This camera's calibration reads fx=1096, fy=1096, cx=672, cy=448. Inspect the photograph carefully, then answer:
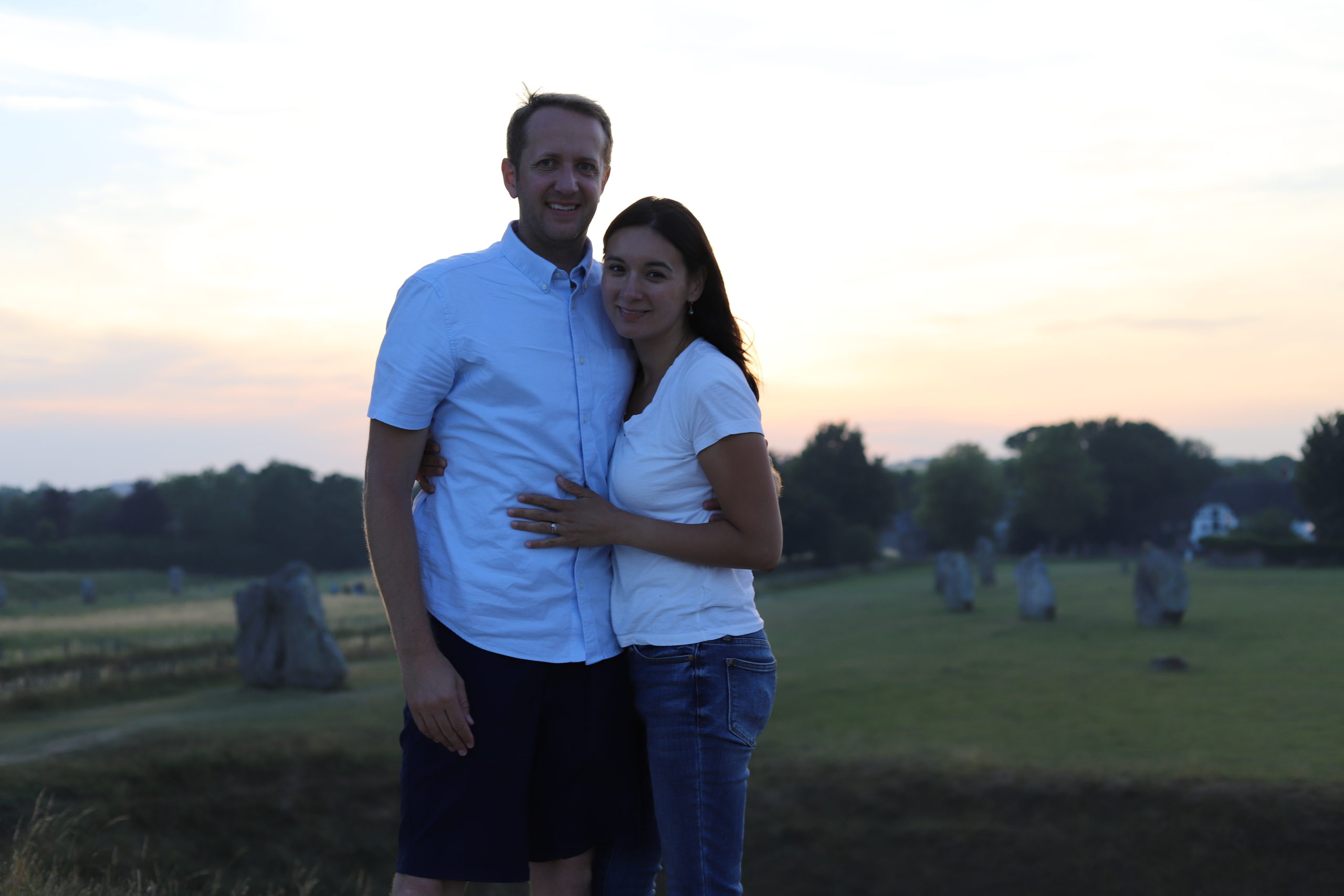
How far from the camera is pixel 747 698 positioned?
4.04m

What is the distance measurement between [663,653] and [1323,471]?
64099 millimetres

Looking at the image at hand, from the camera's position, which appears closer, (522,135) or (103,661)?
(522,135)

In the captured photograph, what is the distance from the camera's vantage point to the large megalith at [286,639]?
2114 centimetres

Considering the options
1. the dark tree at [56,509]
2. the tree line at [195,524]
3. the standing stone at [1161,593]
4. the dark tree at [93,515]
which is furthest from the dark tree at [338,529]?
the standing stone at [1161,593]

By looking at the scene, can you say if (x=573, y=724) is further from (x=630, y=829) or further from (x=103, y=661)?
(x=103, y=661)

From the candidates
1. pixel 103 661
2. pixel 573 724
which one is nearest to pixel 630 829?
pixel 573 724

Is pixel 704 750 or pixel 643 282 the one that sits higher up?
pixel 643 282

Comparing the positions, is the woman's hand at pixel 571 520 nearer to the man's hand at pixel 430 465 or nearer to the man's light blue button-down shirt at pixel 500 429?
the man's light blue button-down shirt at pixel 500 429

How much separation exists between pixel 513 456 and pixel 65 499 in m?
61.6

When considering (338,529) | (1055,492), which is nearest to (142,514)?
(338,529)

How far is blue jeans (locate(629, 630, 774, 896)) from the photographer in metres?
4.00

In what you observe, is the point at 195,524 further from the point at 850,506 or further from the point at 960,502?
the point at 960,502

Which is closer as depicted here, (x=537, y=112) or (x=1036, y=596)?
(x=537, y=112)

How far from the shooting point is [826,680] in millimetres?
22938
